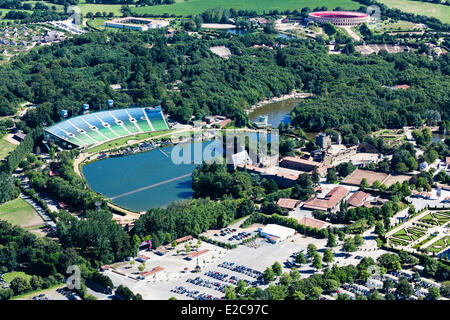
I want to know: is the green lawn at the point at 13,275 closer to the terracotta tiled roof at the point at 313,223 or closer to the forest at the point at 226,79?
the terracotta tiled roof at the point at 313,223

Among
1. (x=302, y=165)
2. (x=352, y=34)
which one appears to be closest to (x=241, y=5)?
(x=352, y=34)

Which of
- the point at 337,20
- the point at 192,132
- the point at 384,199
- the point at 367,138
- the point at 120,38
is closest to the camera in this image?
the point at 384,199

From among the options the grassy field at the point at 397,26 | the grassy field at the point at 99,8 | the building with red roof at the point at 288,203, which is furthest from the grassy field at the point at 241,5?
the building with red roof at the point at 288,203

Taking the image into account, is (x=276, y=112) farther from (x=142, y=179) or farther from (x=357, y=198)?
(x=357, y=198)
